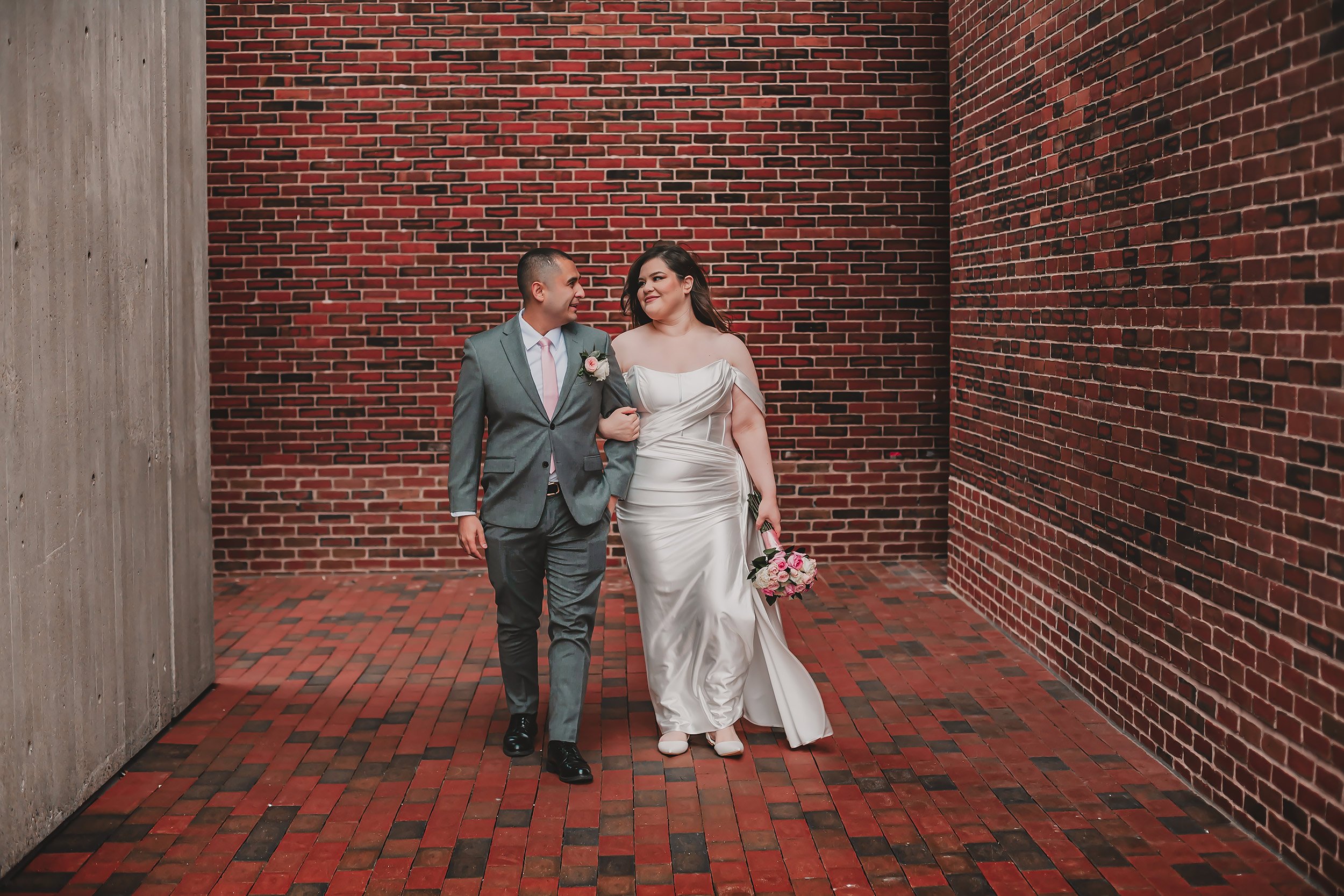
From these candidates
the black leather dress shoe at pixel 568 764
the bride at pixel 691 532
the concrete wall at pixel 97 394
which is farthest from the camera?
the bride at pixel 691 532

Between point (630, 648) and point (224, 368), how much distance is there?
142 inches

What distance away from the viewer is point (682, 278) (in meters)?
4.80

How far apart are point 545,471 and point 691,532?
2.16 ft

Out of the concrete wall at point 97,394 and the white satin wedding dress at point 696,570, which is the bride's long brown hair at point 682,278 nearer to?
the white satin wedding dress at point 696,570

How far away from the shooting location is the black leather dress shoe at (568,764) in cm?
432

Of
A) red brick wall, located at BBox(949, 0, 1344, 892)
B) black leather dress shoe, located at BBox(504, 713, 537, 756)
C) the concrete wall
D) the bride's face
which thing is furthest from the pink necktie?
red brick wall, located at BBox(949, 0, 1344, 892)

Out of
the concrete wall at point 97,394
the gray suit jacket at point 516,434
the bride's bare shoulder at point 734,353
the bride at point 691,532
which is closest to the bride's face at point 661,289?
the bride at point 691,532

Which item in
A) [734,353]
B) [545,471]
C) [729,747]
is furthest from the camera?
[734,353]

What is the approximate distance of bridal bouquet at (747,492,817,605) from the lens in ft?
14.8

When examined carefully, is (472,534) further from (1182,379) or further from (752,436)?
(1182,379)

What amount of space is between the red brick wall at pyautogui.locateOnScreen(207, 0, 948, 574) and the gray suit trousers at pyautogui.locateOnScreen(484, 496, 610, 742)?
3.55 metres

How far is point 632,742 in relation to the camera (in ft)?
15.7

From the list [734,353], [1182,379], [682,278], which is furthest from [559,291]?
[1182,379]

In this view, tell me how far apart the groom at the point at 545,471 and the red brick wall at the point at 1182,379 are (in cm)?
211
